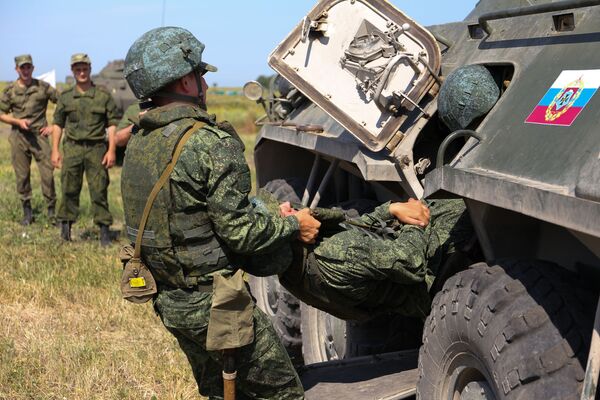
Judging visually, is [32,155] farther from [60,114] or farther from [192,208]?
[192,208]

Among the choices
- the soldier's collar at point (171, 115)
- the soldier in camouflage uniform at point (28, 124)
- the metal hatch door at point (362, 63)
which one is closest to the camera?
the soldier's collar at point (171, 115)

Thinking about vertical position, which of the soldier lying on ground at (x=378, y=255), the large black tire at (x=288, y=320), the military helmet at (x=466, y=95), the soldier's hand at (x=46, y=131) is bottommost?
the soldier's hand at (x=46, y=131)

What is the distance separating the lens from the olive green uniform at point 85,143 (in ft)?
32.1

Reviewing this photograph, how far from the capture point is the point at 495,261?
3.21 m

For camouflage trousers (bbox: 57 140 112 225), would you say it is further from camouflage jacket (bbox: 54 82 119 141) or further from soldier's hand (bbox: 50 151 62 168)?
soldier's hand (bbox: 50 151 62 168)

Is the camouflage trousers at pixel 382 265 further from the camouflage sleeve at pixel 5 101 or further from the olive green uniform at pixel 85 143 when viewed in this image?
the camouflage sleeve at pixel 5 101

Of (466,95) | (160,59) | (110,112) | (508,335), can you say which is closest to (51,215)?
(110,112)

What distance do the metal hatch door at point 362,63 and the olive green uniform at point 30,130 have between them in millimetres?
7282

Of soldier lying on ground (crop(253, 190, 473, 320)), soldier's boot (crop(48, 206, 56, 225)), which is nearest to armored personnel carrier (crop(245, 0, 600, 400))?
soldier lying on ground (crop(253, 190, 473, 320))

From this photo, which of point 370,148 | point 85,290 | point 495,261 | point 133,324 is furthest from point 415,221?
point 85,290

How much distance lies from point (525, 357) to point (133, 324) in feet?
13.8

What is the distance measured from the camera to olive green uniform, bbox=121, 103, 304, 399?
3629 mm

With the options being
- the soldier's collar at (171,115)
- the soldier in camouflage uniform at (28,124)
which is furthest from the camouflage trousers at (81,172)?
the soldier's collar at (171,115)

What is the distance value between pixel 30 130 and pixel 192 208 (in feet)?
26.9
